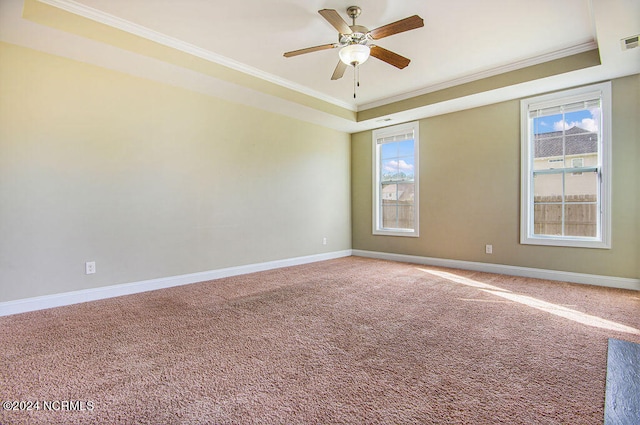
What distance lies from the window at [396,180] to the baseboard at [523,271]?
0.44 metres

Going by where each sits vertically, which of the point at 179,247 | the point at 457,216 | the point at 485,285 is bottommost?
the point at 485,285

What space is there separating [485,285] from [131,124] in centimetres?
450

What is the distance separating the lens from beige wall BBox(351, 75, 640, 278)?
3.54 meters

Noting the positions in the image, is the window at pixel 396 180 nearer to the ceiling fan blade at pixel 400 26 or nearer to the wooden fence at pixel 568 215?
the wooden fence at pixel 568 215

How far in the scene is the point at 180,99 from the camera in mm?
3834

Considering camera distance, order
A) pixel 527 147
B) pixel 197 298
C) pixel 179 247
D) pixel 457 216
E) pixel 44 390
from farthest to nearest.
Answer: pixel 457 216 < pixel 527 147 < pixel 179 247 < pixel 197 298 < pixel 44 390

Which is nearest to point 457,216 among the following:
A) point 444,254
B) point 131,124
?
point 444,254

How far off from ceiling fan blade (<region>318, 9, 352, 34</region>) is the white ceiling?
0.26 meters

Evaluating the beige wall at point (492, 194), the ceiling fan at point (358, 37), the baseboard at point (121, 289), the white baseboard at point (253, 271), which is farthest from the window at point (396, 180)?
the ceiling fan at point (358, 37)

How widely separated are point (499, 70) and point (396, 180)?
2308mm

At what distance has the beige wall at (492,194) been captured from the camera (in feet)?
11.6

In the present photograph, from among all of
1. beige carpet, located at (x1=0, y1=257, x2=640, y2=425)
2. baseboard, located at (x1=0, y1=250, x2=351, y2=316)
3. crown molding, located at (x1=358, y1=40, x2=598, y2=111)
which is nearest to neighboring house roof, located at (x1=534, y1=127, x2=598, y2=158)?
crown molding, located at (x1=358, y1=40, x2=598, y2=111)

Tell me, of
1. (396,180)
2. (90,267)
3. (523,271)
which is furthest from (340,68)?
(523,271)

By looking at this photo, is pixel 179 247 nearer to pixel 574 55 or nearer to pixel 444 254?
pixel 444 254
